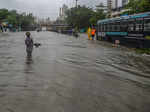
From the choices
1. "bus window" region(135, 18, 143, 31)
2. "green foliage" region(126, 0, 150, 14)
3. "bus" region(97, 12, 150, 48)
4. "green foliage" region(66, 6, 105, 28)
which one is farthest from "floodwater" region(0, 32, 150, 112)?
"green foliage" region(66, 6, 105, 28)

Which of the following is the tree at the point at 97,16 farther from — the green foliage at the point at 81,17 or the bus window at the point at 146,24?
the bus window at the point at 146,24

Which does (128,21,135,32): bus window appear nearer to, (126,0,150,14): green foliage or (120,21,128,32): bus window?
(120,21,128,32): bus window

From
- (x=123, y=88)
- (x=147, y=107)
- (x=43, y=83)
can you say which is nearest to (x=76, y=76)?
(x=43, y=83)

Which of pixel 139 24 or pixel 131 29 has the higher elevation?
pixel 139 24

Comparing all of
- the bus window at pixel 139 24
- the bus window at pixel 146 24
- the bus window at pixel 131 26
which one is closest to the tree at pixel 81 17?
the bus window at pixel 131 26

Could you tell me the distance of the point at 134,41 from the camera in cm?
1480

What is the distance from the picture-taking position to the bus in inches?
518

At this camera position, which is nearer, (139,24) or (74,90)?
(74,90)

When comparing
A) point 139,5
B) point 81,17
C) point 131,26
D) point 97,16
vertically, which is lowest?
point 131,26

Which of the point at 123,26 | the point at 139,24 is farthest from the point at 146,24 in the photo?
the point at 123,26

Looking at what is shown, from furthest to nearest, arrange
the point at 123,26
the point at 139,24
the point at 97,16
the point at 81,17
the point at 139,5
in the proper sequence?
the point at 81,17 → the point at 97,16 → the point at 139,5 → the point at 123,26 → the point at 139,24

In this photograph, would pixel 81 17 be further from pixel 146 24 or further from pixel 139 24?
pixel 146 24

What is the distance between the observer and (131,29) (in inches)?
597

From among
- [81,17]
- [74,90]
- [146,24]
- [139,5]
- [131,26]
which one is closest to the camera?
[74,90]
